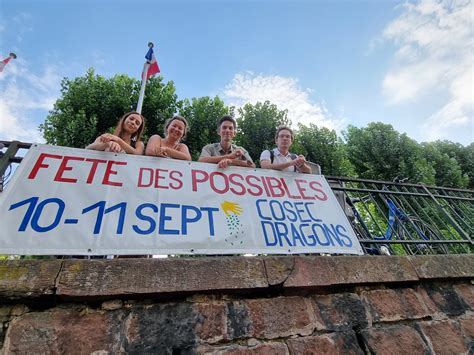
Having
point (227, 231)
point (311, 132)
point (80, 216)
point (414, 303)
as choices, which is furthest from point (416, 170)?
point (80, 216)

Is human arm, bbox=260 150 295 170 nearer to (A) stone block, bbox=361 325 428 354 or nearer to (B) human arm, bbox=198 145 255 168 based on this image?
(B) human arm, bbox=198 145 255 168

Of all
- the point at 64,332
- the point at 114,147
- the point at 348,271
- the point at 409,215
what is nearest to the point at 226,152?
the point at 114,147

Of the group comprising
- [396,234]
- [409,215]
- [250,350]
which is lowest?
[250,350]

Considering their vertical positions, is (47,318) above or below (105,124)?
below

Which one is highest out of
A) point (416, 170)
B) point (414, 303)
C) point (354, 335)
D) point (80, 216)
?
point (416, 170)

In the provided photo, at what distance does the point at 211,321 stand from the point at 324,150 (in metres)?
9.08

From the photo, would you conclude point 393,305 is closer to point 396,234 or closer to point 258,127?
point 396,234

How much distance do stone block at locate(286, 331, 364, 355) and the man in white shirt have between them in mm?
1652

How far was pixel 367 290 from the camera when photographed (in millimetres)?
2070

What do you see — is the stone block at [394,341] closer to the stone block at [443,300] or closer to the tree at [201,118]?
the stone block at [443,300]

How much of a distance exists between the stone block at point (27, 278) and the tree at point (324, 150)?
29.6 feet

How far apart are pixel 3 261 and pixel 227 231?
136 centimetres

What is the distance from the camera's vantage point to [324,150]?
985 centimetres

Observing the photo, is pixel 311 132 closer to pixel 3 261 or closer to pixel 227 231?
pixel 227 231
